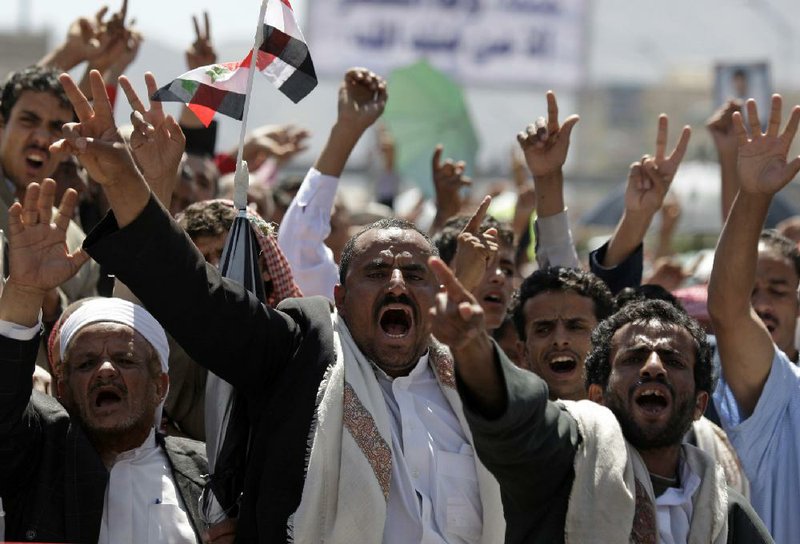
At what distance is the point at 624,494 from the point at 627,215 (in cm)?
236

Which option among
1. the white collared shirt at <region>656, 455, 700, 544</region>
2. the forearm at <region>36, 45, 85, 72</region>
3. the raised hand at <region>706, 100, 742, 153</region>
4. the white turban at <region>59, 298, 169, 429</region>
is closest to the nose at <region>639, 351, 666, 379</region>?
the white collared shirt at <region>656, 455, 700, 544</region>

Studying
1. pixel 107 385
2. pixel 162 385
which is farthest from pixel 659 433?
pixel 107 385

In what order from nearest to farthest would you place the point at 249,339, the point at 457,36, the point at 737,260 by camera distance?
the point at 249,339, the point at 737,260, the point at 457,36

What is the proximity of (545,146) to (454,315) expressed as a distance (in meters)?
2.47

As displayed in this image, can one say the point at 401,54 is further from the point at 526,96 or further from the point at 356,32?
the point at 526,96

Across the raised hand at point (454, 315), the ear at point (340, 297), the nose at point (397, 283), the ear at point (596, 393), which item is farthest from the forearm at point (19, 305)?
the ear at point (596, 393)

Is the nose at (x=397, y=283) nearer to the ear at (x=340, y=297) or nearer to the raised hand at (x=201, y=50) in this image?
the ear at (x=340, y=297)

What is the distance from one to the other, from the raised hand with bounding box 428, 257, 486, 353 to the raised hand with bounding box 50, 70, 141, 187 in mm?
926

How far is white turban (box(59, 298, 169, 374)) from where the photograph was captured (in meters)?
4.80

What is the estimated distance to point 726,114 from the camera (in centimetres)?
758

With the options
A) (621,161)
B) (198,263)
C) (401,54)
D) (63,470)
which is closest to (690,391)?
(198,263)

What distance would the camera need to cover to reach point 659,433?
450 centimetres

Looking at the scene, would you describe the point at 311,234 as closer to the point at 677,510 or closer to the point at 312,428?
the point at 312,428

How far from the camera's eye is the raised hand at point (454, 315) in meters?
3.92
